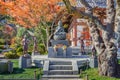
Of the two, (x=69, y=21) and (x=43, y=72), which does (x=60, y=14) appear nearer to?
(x=69, y=21)

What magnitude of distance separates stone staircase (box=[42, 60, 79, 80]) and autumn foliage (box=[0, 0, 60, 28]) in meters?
10.3

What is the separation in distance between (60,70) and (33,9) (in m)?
12.1

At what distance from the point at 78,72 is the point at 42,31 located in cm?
1781

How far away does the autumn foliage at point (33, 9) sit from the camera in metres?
26.1

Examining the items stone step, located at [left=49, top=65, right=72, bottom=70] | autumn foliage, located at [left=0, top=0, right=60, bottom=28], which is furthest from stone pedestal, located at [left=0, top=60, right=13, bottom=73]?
A: autumn foliage, located at [left=0, top=0, right=60, bottom=28]

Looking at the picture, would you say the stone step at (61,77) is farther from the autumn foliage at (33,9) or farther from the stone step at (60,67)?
the autumn foliage at (33,9)

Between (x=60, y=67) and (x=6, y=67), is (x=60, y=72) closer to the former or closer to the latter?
(x=60, y=67)

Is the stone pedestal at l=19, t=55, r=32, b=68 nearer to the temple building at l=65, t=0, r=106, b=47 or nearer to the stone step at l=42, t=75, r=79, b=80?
the stone step at l=42, t=75, r=79, b=80

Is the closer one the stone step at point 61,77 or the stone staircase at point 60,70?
the stone step at point 61,77

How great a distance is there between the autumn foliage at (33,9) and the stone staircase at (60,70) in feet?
33.9

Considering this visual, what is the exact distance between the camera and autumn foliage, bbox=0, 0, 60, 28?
26.1m

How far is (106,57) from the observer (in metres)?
14.6

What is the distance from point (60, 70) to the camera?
1547cm

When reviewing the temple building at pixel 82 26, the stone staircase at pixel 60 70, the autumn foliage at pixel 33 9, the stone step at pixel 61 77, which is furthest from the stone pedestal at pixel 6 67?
the autumn foliage at pixel 33 9
